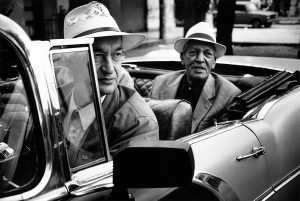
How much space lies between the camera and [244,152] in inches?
92.7

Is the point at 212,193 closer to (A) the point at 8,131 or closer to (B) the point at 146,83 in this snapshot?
(A) the point at 8,131

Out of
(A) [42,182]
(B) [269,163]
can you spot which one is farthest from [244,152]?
(A) [42,182]

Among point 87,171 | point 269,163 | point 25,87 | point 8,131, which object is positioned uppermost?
point 25,87

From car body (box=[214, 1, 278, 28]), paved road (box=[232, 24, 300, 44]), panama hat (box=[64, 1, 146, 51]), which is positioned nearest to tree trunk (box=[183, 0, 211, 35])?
panama hat (box=[64, 1, 146, 51])

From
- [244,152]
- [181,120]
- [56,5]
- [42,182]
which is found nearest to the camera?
[42,182]

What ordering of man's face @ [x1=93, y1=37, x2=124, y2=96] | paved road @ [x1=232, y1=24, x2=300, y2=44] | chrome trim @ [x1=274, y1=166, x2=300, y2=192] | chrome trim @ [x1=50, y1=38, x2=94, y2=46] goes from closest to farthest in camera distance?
1. chrome trim @ [x1=50, y1=38, x2=94, y2=46]
2. man's face @ [x1=93, y1=37, x2=124, y2=96]
3. chrome trim @ [x1=274, y1=166, x2=300, y2=192]
4. paved road @ [x1=232, y1=24, x2=300, y2=44]

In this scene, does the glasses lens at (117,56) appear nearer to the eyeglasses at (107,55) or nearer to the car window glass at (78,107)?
the eyeglasses at (107,55)

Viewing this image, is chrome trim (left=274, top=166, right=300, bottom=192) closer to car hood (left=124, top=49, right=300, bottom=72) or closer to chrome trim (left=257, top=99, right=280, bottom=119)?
chrome trim (left=257, top=99, right=280, bottom=119)

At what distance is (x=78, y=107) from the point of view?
1.70m

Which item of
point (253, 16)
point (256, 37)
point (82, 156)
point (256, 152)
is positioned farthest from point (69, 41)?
point (253, 16)

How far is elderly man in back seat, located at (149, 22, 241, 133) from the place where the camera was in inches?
143

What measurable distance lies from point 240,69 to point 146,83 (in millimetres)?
946

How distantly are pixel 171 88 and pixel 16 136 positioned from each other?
273cm

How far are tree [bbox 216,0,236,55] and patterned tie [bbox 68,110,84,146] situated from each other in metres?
10.8
